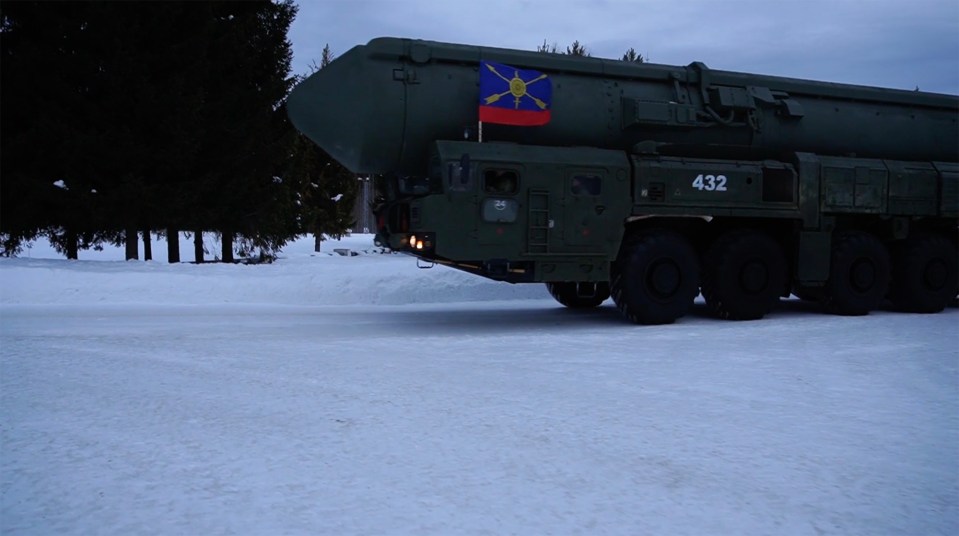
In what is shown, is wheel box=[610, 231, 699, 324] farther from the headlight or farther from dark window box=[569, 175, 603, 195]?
the headlight

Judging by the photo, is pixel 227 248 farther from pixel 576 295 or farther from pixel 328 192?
pixel 576 295

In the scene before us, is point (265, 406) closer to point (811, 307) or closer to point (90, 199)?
point (811, 307)

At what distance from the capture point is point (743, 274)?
8945 mm

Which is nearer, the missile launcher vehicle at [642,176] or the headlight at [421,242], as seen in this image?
the headlight at [421,242]

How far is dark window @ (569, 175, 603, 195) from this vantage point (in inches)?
324

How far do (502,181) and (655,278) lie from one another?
239 centimetres

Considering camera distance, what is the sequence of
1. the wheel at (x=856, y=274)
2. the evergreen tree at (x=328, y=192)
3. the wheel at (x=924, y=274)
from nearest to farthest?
the wheel at (x=856, y=274), the wheel at (x=924, y=274), the evergreen tree at (x=328, y=192)

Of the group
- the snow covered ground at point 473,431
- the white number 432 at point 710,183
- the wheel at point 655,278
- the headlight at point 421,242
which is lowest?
the snow covered ground at point 473,431

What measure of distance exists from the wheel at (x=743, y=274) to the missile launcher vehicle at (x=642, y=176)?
0.07ft

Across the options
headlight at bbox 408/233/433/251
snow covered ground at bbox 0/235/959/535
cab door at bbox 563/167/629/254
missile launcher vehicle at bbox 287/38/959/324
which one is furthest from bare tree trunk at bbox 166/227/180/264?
cab door at bbox 563/167/629/254

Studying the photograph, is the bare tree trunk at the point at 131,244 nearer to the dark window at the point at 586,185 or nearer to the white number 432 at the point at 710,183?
the dark window at the point at 586,185

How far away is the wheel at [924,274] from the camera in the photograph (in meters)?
10.1

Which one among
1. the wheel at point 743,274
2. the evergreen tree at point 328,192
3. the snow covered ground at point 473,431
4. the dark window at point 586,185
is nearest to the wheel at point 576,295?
the wheel at point 743,274

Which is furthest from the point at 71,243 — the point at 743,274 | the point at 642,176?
the point at 743,274
